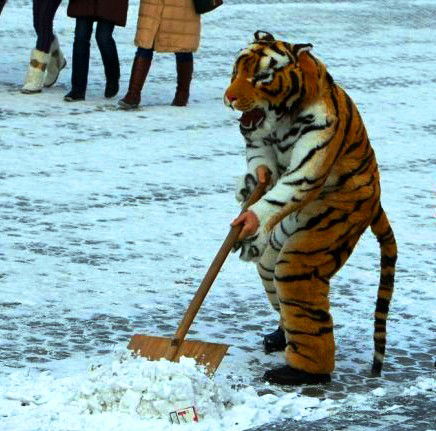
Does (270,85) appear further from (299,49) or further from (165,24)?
(165,24)

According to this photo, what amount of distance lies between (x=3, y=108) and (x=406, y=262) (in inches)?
187

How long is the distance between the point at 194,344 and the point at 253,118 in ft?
2.83

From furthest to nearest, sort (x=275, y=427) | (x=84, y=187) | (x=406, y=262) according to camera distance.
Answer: (x=84, y=187) < (x=406, y=262) < (x=275, y=427)

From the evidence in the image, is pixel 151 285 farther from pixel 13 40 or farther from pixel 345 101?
pixel 13 40

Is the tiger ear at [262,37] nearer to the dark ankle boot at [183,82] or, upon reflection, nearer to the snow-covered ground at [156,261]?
the snow-covered ground at [156,261]

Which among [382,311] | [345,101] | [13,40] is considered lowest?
[13,40]

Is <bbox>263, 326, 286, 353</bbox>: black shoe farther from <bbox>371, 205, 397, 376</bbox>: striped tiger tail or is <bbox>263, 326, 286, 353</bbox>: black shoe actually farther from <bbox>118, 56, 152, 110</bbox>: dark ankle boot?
<bbox>118, 56, 152, 110</bbox>: dark ankle boot

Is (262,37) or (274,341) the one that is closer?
→ (262,37)

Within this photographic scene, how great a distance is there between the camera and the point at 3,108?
11281 mm

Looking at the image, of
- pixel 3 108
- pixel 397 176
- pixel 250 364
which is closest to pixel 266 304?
pixel 250 364

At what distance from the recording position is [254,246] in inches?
208

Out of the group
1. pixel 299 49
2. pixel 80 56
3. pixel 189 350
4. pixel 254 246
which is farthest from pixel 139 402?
pixel 80 56

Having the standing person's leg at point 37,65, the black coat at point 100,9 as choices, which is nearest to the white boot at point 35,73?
the standing person's leg at point 37,65

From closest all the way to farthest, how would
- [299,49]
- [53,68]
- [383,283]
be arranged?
[299,49] < [383,283] < [53,68]
